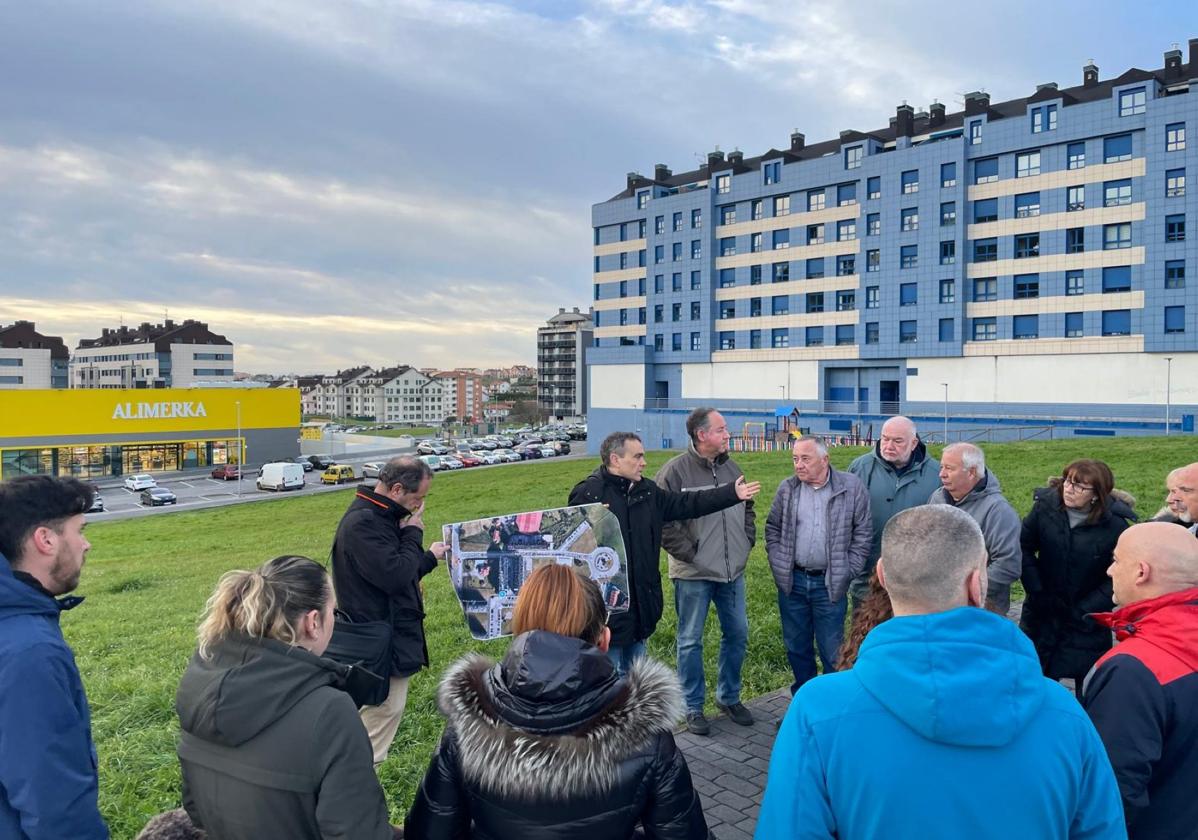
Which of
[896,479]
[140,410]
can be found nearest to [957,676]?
[896,479]

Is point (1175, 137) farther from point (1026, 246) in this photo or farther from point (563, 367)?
point (563, 367)

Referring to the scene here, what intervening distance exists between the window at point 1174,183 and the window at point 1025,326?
10.3 metres

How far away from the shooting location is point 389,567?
499 cm

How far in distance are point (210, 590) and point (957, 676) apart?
1391 centimetres

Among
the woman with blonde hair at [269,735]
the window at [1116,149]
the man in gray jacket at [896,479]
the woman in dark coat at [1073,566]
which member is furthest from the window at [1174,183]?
the woman with blonde hair at [269,735]

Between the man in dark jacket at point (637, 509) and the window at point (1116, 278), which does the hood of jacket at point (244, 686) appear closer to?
the man in dark jacket at point (637, 509)

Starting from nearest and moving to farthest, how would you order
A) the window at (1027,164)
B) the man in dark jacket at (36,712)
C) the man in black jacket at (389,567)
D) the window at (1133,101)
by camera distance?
1. the man in dark jacket at (36,712)
2. the man in black jacket at (389,567)
3. the window at (1133,101)
4. the window at (1027,164)

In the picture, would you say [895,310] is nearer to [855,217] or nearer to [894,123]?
[855,217]

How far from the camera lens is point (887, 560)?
8.23ft

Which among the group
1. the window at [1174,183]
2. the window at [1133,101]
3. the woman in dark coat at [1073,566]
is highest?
the window at [1133,101]

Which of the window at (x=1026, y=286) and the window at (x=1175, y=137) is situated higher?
the window at (x=1175, y=137)

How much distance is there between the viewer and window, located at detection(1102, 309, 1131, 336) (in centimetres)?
5216

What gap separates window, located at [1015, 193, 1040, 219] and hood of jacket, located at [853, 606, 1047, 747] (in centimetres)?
6227

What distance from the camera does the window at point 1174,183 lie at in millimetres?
48938
